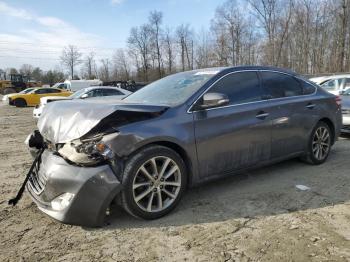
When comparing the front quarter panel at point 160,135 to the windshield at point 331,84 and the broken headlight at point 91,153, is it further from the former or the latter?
the windshield at point 331,84

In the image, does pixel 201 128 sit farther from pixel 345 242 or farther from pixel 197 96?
pixel 345 242

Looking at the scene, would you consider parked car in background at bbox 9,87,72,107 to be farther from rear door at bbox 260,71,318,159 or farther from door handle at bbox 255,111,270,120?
door handle at bbox 255,111,270,120

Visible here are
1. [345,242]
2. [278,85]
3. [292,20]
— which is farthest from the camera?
[292,20]

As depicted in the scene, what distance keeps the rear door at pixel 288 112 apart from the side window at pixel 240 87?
198mm

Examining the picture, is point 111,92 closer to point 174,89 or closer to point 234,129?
point 174,89

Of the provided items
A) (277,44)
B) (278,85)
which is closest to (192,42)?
(277,44)

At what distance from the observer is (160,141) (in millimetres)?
3541

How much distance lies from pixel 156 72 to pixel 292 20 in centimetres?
3253

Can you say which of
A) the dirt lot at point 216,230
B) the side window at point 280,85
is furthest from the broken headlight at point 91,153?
the side window at point 280,85

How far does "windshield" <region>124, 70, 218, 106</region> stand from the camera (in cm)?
401

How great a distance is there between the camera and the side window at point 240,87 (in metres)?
4.21

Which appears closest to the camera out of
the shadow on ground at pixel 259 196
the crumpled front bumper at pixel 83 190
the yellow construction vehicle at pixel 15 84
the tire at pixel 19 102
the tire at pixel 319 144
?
the crumpled front bumper at pixel 83 190

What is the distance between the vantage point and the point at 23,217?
3.67 m

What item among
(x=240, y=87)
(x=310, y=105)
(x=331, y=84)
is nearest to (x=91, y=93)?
(x=331, y=84)
